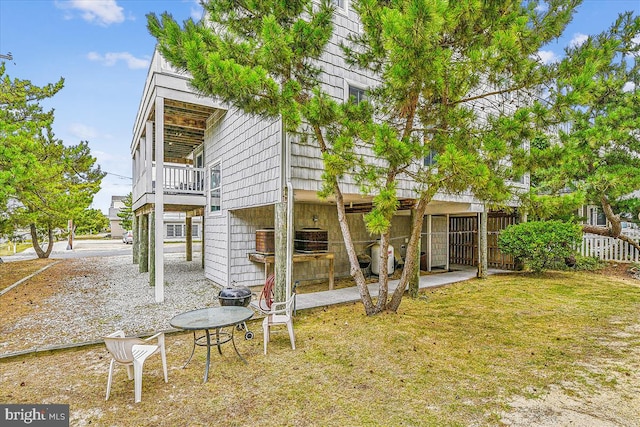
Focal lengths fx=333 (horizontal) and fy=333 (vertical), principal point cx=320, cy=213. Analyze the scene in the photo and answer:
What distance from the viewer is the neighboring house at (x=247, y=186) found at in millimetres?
6625

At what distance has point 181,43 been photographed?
442 cm

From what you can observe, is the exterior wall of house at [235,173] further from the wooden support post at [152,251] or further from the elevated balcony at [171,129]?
the wooden support post at [152,251]

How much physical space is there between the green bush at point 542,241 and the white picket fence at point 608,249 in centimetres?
258

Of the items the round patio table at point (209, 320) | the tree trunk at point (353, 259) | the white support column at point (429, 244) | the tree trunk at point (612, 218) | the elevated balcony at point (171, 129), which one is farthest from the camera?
the white support column at point (429, 244)

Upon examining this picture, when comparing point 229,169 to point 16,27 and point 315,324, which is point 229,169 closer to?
point 315,324

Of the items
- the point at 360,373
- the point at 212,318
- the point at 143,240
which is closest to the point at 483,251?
→ the point at 360,373

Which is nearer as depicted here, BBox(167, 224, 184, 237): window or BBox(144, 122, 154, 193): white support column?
BBox(144, 122, 154, 193): white support column

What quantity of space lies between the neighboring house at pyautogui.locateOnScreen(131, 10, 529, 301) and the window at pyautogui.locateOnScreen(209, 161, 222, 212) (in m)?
0.03

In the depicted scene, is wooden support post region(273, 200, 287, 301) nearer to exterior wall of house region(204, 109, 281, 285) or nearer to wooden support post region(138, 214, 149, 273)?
exterior wall of house region(204, 109, 281, 285)

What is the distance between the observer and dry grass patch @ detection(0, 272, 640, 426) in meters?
3.06

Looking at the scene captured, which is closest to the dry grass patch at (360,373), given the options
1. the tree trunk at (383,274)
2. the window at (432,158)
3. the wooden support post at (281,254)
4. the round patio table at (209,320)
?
the tree trunk at (383,274)

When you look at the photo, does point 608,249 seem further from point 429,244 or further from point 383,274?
point 383,274

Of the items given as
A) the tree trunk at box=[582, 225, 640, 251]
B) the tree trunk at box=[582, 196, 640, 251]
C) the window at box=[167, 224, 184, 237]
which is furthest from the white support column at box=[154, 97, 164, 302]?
the window at box=[167, 224, 184, 237]

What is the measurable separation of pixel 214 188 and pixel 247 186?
2.68 m
